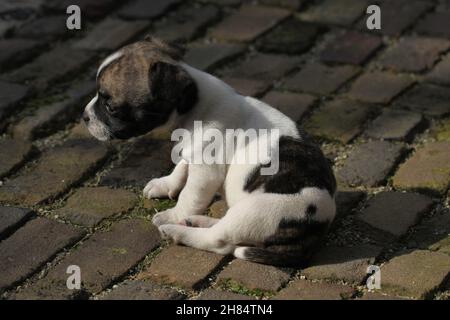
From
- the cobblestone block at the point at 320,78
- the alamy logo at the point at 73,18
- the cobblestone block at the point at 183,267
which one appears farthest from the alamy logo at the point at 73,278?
the alamy logo at the point at 73,18

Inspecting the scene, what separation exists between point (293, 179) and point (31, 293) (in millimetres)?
1386

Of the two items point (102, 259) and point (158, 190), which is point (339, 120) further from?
point (102, 259)

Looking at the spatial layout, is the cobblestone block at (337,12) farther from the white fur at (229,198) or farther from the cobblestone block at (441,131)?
the white fur at (229,198)

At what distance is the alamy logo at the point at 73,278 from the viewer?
467cm

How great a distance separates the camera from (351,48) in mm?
7168

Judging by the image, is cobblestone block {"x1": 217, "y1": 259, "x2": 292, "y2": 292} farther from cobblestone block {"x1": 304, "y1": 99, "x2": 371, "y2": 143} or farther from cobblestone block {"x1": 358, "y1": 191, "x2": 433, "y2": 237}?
cobblestone block {"x1": 304, "y1": 99, "x2": 371, "y2": 143}

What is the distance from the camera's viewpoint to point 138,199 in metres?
5.48

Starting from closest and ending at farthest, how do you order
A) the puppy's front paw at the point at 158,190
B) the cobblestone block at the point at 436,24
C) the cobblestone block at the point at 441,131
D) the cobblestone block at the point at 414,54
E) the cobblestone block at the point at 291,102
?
1. the puppy's front paw at the point at 158,190
2. the cobblestone block at the point at 441,131
3. the cobblestone block at the point at 291,102
4. the cobblestone block at the point at 414,54
5. the cobblestone block at the point at 436,24

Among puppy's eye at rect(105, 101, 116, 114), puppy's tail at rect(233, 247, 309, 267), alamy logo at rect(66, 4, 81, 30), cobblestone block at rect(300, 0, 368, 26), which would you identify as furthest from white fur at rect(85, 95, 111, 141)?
cobblestone block at rect(300, 0, 368, 26)

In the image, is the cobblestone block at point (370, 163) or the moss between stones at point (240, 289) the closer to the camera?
the moss between stones at point (240, 289)

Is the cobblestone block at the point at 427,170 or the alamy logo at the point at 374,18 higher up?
the alamy logo at the point at 374,18

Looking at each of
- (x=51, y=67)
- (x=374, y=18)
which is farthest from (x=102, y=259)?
(x=374, y=18)

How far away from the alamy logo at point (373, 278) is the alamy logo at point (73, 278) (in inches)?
55.5

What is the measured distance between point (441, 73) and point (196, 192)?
2.60 meters
